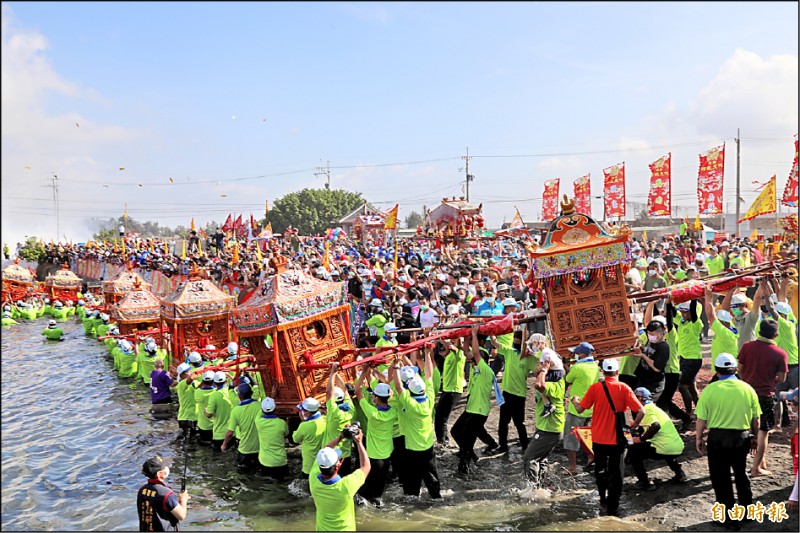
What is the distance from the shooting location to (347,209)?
65500 mm

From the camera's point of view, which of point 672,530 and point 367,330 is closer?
point 672,530

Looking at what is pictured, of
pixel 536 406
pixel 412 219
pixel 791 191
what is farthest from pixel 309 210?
pixel 536 406

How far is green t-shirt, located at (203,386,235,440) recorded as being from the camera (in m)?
10.2

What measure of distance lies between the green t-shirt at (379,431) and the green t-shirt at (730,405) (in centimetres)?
368

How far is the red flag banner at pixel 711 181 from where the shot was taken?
2344 centimetres

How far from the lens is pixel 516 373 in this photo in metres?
9.11

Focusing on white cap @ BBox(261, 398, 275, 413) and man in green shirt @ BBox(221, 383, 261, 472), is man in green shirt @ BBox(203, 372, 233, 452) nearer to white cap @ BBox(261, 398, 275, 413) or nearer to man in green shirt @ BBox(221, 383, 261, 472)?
man in green shirt @ BBox(221, 383, 261, 472)

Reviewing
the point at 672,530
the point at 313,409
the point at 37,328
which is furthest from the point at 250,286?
the point at 37,328

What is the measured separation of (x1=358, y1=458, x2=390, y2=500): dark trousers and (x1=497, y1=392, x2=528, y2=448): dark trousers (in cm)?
223

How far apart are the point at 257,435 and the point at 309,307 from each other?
210cm

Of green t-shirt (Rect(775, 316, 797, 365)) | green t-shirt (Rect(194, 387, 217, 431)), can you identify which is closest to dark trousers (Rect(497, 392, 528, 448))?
green t-shirt (Rect(775, 316, 797, 365))

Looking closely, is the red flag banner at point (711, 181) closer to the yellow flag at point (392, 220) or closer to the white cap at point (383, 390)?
the yellow flag at point (392, 220)

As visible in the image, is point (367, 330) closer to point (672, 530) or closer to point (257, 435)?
point (257, 435)

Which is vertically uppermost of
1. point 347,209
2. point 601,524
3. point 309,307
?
Answer: point 347,209
